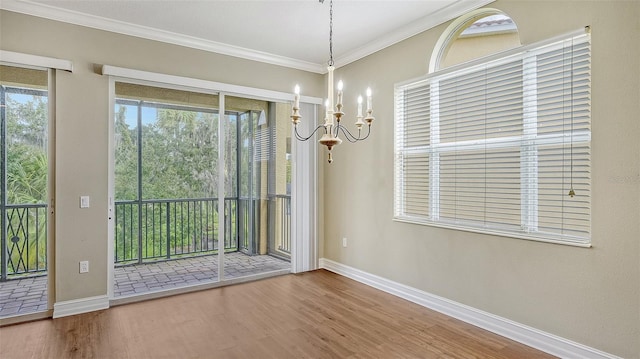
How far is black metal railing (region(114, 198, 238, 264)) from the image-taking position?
3742 millimetres

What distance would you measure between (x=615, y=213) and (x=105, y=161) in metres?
4.37

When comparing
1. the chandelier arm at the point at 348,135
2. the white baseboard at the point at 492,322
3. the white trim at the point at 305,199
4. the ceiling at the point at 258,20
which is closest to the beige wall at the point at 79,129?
the ceiling at the point at 258,20

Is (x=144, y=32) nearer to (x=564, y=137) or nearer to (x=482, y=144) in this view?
(x=482, y=144)

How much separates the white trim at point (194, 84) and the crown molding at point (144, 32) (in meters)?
0.40

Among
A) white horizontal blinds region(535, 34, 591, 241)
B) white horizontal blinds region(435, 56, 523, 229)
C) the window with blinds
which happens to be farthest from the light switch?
white horizontal blinds region(535, 34, 591, 241)

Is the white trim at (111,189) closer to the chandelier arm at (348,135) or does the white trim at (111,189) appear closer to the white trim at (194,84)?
the white trim at (194,84)

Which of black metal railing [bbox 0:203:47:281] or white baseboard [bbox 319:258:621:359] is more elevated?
black metal railing [bbox 0:203:47:281]

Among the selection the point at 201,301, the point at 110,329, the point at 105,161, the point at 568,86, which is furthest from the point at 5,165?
the point at 568,86

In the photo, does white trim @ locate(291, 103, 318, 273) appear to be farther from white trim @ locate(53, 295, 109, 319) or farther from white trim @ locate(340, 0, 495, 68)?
white trim @ locate(53, 295, 109, 319)

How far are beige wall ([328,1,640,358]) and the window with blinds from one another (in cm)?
9

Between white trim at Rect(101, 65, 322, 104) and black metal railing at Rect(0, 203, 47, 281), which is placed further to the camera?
white trim at Rect(101, 65, 322, 104)

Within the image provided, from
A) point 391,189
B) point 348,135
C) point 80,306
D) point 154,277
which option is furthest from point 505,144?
point 80,306

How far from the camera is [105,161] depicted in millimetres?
3486

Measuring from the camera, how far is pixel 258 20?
3447 mm
